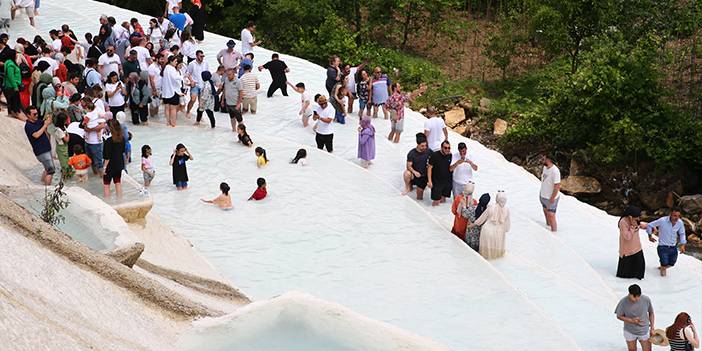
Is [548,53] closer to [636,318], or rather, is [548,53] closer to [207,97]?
[207,97]

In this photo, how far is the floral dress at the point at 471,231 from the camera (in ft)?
48.4

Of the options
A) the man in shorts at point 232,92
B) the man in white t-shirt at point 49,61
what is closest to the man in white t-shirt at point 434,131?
the man in shorts at point 232,92

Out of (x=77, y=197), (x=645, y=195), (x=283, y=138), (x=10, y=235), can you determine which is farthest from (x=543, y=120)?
(x=10, y=235)

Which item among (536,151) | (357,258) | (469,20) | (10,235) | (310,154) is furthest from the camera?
(469,20)

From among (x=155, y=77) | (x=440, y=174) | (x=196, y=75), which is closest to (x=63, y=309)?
(x=440, y=174)

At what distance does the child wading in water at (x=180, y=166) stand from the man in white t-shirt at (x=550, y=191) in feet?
17.8

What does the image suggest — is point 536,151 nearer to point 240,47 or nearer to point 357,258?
point 240,47

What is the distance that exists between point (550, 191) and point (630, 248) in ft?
6.28

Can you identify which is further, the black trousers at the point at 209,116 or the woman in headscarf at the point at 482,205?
the black trousers at the point at 209,116

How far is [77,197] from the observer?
12.1 metres

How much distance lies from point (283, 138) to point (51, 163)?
5.11 meters

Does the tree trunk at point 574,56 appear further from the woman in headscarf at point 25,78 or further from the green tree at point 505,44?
the woman in headscarf at point 25,78

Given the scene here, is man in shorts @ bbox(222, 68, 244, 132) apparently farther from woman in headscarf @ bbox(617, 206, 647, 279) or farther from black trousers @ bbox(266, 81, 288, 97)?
woman in headscarf @ bbox(617, 206, 647, 279)

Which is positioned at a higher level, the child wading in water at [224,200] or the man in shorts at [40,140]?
the man in shorts at [40,140]
